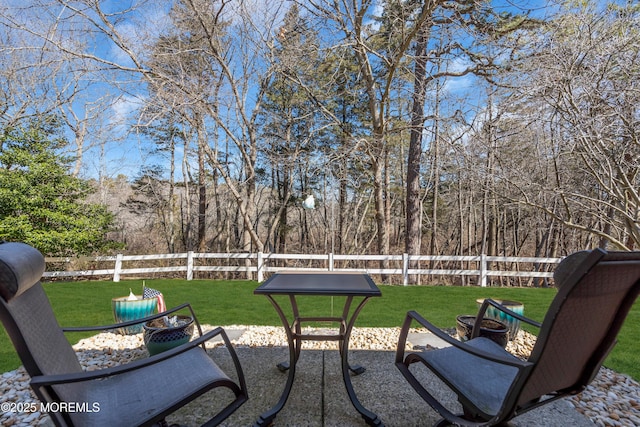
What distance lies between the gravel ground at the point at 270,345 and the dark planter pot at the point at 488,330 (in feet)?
1.72

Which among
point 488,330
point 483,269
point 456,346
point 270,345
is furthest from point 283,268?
point 456,346

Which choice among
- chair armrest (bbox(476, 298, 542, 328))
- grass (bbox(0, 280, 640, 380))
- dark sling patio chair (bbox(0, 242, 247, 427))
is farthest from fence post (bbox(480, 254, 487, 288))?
dark sling patio chair (bbox(0, 242, 247, 427))

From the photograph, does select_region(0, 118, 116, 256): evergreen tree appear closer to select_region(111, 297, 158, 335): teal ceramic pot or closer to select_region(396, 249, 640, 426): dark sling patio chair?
select_region(111, 297, 158, 335): teal ceramic pot

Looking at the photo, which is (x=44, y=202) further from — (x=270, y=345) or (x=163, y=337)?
(x=270, y=345)

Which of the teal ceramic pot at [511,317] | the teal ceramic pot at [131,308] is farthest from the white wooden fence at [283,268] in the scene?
the teal ceramic pot at [131,308]

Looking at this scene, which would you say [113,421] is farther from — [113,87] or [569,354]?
[113,87]

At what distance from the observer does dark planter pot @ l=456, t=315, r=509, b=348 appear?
2420 millimetres

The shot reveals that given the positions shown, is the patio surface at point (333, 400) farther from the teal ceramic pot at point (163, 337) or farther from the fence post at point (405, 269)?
the fence post at point (405, 269)

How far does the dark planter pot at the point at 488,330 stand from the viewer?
242cm

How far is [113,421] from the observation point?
117 cm

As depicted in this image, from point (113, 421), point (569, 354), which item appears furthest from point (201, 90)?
point (569, 354)

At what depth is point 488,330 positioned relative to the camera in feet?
7.91

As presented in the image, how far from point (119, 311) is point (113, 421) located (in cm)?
234

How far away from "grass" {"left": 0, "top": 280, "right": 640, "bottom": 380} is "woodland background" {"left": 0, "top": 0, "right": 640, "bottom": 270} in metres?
1.65
